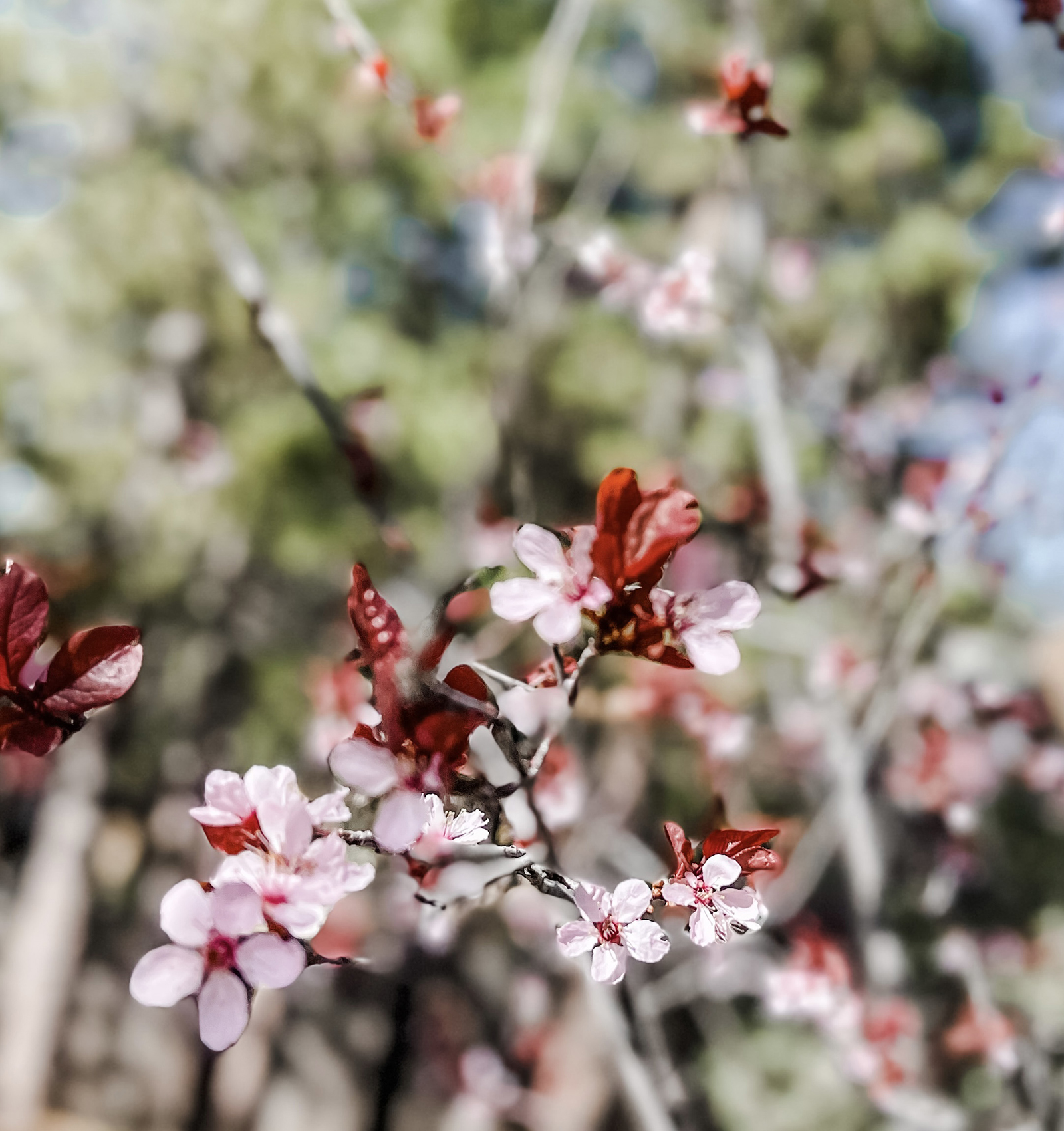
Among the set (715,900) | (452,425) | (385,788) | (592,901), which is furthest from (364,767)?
(452,425)

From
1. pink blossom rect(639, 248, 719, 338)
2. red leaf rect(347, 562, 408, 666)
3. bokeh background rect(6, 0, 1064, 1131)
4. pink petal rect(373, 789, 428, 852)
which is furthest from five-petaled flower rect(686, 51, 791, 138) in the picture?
bokeh background rect(6, 0, 1064, 1131)

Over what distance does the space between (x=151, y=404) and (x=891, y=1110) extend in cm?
418

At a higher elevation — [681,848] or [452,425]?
[681,848]

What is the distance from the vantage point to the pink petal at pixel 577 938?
63 centimetres

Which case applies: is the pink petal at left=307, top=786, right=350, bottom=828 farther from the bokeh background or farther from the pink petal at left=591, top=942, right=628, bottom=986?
the bokeh background

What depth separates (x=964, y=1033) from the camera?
2.47 m

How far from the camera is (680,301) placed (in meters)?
1.87

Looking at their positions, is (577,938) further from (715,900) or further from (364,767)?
(364,767)

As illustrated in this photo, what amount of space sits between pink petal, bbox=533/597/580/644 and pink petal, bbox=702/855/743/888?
23 cm

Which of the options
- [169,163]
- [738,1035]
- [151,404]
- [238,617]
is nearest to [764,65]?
[169,163]

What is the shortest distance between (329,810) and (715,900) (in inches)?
13.4

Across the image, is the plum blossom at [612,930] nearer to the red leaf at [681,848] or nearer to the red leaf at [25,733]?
the red leaf at [681,848]

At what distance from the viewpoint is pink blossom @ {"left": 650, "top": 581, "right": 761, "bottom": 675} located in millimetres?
618

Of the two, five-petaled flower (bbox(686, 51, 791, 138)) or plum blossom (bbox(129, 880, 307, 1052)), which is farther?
five-petaled flower (bbox(686, 51, 791, 138))
